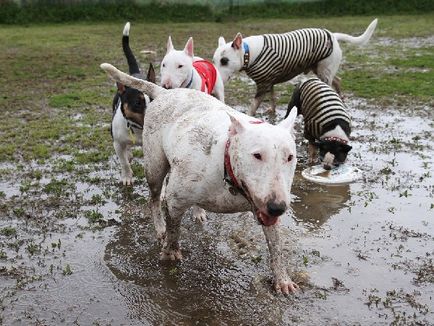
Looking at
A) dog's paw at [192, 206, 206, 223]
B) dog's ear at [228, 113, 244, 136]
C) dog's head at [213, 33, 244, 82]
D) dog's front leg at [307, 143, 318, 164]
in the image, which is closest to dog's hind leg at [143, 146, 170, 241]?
dog's paw at [192, 206, 206, 223]

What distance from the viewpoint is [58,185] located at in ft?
20.9

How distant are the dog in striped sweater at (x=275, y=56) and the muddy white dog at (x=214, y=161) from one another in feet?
13.2

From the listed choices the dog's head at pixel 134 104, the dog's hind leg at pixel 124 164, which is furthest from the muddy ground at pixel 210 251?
the dog's head at pixel 134 104

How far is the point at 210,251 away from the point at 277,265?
0.90 meters

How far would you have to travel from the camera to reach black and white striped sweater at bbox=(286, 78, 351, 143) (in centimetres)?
659

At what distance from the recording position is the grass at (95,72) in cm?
813

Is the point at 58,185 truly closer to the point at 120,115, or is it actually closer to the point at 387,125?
the point at 120,115

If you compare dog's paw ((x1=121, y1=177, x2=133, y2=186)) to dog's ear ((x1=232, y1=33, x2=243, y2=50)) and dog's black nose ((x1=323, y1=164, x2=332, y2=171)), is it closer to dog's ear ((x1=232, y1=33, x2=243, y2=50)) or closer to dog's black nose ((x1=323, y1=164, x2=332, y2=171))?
dog's black nose ((x1=323, y1=164, x2=332, y2=171))

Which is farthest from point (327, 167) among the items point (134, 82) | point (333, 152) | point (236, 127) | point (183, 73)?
point (236, 127)

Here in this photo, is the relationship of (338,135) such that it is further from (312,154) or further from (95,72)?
(95,72)

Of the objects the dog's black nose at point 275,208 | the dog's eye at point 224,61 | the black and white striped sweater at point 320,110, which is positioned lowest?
the black and white striped sweater at point 320,110

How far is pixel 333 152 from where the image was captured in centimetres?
656

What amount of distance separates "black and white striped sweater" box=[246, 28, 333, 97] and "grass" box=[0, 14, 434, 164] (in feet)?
4.06

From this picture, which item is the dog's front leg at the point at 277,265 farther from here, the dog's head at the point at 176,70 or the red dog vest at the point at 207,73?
the red dog vest at the point at 207,73
